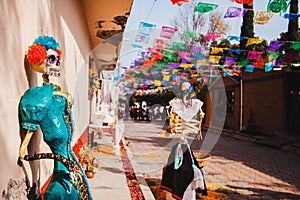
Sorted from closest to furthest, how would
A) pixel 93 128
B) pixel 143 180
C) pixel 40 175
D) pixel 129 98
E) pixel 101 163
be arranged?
pixel 40 175 < pixel 143 180 < pixel 101 163 < pixel 93 128 < pixel 129 98

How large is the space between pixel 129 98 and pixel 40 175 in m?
30.1

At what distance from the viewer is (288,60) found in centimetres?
1120

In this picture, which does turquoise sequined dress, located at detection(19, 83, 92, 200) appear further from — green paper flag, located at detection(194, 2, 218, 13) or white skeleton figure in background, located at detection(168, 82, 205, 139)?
green paper flag, located at detection(194, 2, 218, 13)

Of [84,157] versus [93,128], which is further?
[93,128]

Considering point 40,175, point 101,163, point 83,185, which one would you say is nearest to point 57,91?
point 83,185

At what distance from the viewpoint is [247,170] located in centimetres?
765

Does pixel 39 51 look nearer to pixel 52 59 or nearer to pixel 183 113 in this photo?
pixel 52 59

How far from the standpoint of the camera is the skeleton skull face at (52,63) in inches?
71.7

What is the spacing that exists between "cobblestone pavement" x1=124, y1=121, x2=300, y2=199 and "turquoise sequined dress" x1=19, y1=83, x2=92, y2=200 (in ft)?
7.66

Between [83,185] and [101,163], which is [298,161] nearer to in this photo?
[101,163]

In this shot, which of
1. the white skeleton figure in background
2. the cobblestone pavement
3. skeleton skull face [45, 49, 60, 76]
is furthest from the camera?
the cobblestone pavement

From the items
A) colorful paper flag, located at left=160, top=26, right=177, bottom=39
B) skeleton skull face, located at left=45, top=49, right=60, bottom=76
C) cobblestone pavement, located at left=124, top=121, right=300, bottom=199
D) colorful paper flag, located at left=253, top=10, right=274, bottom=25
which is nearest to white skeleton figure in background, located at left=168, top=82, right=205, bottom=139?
cobblestone pavement, located at left=124, top=121, right=300, bottom=199

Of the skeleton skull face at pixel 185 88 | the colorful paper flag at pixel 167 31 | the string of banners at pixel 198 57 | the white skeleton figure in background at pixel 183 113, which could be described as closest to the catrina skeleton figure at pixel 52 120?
the white skeleton figure in background at pixel 183 113

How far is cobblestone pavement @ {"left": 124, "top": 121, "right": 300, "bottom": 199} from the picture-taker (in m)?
5.68
